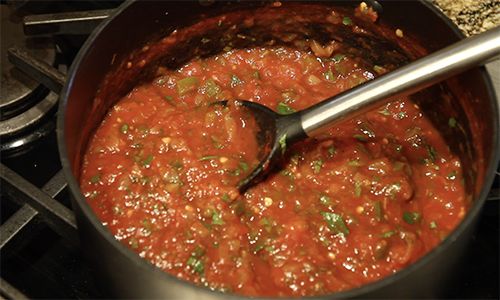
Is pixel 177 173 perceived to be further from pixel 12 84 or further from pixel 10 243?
pixel 12 84

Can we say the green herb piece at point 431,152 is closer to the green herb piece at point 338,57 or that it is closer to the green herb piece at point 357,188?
the green herb piece at point 357,188

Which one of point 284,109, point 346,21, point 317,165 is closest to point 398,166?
point 317,165

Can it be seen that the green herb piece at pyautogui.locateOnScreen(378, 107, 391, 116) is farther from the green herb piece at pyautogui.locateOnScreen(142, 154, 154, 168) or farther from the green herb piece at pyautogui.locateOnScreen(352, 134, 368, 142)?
the green herb piece at pyautogui.locateOnScreen(142, 154, 154, 168)

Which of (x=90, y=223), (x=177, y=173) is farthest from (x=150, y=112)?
(x=90, y=223)

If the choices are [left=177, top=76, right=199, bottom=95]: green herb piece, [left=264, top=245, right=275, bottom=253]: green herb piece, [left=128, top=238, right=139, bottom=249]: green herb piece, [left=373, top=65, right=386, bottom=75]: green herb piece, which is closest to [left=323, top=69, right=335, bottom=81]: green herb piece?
[left=373, top=65, right=386, bottom=75]: green herb piece

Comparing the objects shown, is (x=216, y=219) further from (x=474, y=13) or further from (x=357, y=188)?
(x=474, y=13)
